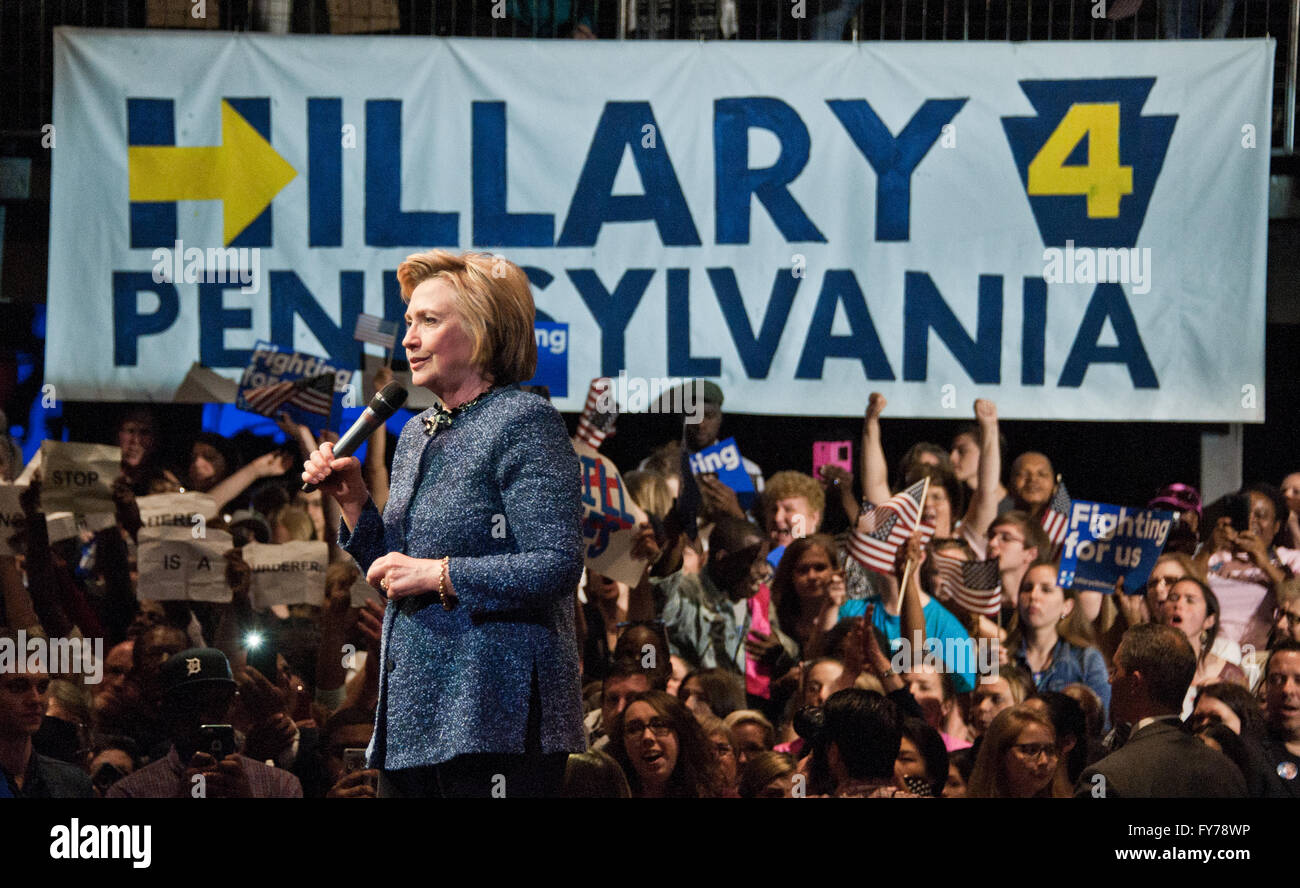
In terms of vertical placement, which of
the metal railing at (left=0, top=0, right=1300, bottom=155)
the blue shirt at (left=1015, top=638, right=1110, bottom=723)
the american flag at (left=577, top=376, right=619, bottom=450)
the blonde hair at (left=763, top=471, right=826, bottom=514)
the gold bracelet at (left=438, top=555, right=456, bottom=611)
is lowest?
the blue shirt at (left=1015, top=638, right=1110, bottom=723)

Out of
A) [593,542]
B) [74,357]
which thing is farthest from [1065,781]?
[74,357]

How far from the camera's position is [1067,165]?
241 inches

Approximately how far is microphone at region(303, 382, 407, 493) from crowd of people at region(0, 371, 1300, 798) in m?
2.41

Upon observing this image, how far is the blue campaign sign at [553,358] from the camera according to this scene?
6121 millimetres

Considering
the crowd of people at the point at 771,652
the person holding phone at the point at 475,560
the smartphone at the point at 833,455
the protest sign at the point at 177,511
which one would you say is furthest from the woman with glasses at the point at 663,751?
the person holding phone at the point at 475,560

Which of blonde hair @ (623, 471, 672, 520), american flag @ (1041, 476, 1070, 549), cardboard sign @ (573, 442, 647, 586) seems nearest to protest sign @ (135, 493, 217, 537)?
cardboard sign @ (573, 442, 647, 586)

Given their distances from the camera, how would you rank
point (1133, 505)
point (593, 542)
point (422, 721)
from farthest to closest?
1. point (1133, 505)
2. point (593, 542)
3. point (422, 721)

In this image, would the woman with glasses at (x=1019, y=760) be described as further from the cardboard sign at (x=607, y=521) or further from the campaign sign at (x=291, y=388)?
the campaign sign at (x=291, y=388)

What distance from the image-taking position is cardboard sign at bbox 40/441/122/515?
6035 mm

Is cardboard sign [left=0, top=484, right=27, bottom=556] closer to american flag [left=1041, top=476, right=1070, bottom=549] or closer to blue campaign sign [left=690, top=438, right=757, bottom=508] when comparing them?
blue campaign sign [left=690, top=438, right=757, bottom=508]
